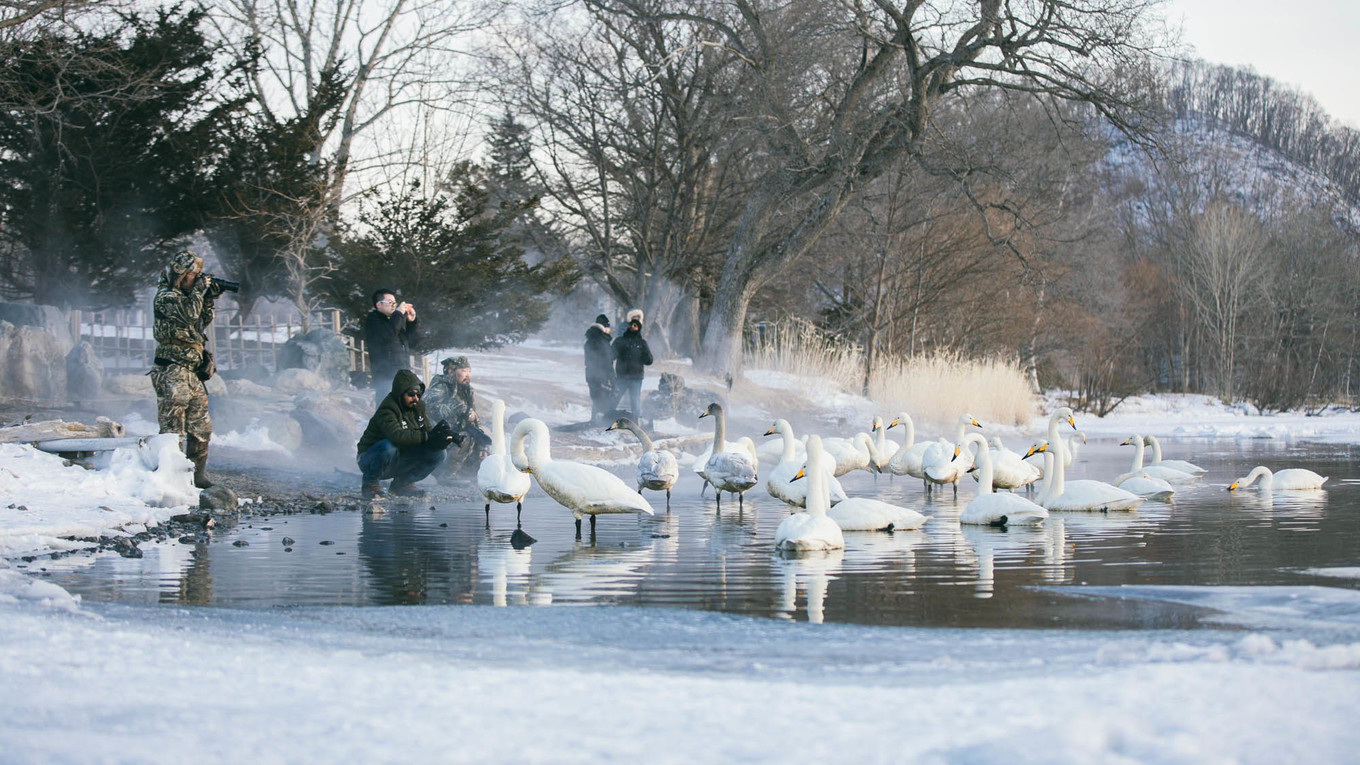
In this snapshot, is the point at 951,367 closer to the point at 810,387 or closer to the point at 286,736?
the point at 810,387

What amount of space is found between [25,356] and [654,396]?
9.83 m

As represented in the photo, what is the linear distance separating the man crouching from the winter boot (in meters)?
1.49

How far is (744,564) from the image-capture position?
25.5ft

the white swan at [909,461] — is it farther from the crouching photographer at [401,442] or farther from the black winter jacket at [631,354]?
the crouching photographer at [401,442]

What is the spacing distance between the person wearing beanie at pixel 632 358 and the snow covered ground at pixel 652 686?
12099 mm

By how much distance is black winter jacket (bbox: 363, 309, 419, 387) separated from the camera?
14.5m

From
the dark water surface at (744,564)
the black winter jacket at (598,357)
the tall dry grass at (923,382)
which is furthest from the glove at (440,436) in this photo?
the tall dry grass at (923,382)

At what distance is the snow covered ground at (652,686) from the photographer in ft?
12.1

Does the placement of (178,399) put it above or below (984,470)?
above

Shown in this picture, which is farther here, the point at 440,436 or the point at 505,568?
the point at 440,436

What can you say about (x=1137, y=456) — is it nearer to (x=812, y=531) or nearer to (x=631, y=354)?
(x=631, y=354)

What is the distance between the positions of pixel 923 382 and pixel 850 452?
12.0 m

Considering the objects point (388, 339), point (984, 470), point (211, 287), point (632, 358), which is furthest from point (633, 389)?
point (211, 287)

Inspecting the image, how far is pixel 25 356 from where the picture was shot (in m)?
18.3
